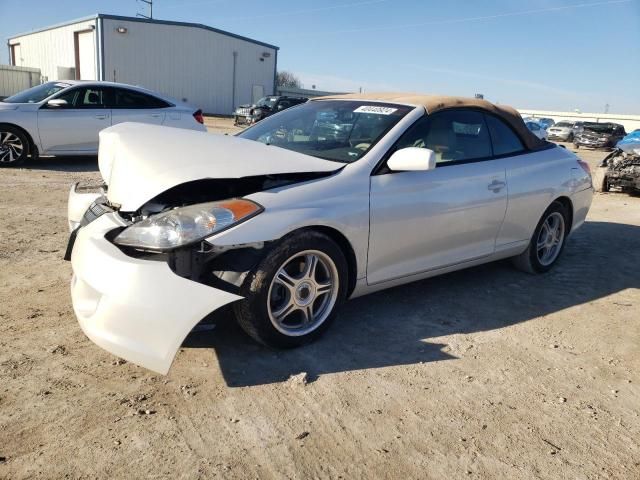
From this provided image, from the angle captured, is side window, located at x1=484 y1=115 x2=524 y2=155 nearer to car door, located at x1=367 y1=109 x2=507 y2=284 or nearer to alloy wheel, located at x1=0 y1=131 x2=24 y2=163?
car door, located at x1=367 y1=109 x2=507 y2=284

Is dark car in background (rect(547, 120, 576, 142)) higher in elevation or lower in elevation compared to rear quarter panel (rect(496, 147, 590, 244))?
lower

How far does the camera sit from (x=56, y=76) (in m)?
36.3

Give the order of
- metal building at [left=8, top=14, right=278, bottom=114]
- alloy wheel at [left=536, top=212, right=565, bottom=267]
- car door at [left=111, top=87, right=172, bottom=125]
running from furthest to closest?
metal building at [left=8, top=14, right=278, bottom=114] → car door at [left=111, top=87, right=172, bottom=125] → alloy wheel at [left=536, top=212, right=565, bottom=267]

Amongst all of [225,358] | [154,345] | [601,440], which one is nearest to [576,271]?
[601,440]

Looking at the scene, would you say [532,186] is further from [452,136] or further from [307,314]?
[307,314]

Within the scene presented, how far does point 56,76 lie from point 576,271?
38.6 meters

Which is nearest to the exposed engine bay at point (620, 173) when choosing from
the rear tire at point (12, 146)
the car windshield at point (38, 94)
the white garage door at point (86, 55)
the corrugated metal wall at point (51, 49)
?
the car windshield at point (38, 94)

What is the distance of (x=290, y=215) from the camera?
296cm

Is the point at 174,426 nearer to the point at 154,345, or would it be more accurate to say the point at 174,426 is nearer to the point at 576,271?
the point at 154,345

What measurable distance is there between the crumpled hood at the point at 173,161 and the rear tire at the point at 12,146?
21.0 feet

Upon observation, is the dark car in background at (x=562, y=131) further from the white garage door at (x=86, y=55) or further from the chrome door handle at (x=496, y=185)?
the chrome door handle at (x=496, y=185)

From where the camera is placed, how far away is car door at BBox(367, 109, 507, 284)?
3.47 metres

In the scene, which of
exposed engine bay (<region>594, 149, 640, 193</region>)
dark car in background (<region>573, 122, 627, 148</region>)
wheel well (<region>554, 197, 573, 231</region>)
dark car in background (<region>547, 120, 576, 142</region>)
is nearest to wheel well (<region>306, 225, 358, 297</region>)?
wheel well (<region>554, 197, 573, 231</region>)

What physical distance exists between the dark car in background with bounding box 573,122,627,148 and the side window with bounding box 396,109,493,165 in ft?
84.5
